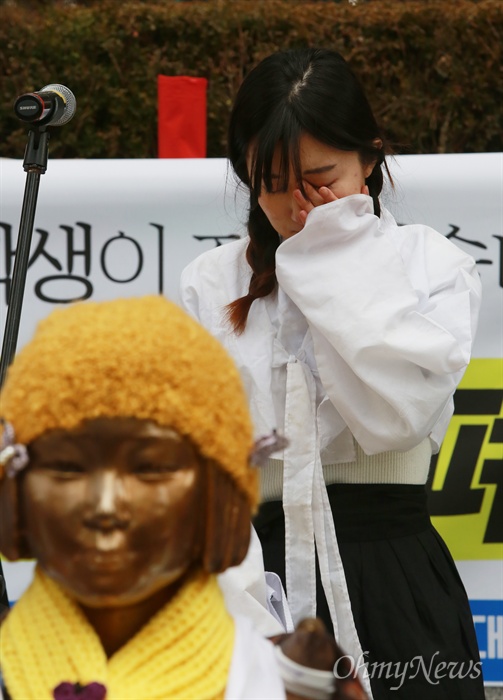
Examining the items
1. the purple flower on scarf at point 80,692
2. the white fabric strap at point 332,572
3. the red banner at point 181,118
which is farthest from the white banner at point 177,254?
the purple flower on scarf at point 80,692

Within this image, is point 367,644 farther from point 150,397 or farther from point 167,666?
point 150,397

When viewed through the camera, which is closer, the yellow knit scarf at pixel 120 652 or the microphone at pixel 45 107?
the yellow knit scarf at pixel 120 652

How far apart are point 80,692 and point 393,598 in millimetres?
1103

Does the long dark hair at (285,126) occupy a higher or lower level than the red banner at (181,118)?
lower

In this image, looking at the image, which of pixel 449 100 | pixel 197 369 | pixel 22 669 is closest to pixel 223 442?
→ pixel 197 369

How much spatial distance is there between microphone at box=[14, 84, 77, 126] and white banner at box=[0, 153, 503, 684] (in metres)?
0.79

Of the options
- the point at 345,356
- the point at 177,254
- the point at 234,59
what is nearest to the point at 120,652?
the point at 345,356

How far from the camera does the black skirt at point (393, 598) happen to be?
2010 mm

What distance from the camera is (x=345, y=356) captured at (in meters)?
1.85

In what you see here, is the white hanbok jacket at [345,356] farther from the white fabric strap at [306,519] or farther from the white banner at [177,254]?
the white banner at [177,254]

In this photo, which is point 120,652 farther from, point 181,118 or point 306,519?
point 181,118

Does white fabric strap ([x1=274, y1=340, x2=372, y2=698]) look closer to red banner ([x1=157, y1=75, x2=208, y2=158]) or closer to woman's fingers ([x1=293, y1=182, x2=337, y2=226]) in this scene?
woman's fingers ([x1=293, y1=182, x2=337, y2=226])

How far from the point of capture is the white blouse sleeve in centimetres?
184

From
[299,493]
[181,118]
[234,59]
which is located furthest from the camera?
[234,59]
